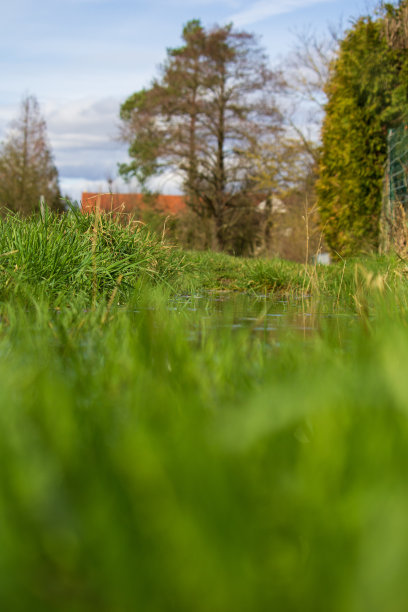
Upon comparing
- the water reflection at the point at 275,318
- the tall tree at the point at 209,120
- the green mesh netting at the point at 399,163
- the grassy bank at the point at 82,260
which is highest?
the tall tree at the point at 209,120

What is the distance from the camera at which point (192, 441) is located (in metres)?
→ 0.81

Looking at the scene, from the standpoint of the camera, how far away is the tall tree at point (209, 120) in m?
25.7

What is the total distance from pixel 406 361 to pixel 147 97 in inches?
1066

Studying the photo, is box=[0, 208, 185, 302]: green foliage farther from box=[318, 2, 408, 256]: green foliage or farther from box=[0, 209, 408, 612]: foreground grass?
box=[318, 2, 408, 256]: green foliage

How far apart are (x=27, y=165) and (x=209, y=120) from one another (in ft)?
35.7

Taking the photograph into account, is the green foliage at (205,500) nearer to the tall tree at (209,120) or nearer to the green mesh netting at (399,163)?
the green mesh netting at (399,163)

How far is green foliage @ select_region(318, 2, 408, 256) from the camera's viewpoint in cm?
1135

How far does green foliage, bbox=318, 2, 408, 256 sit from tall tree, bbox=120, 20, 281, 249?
13.6m

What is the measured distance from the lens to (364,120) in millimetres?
11883

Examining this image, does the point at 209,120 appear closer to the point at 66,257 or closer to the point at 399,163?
the point at 399,163

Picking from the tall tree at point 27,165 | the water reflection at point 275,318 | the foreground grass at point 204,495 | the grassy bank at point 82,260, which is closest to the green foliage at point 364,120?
the grassy bank at point 82,260

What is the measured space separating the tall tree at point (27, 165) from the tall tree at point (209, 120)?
22.8 feet

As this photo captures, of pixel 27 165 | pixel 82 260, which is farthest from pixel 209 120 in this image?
pixel 82 260

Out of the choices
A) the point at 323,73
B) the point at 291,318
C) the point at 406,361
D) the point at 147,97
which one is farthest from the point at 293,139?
the point at 406,361
